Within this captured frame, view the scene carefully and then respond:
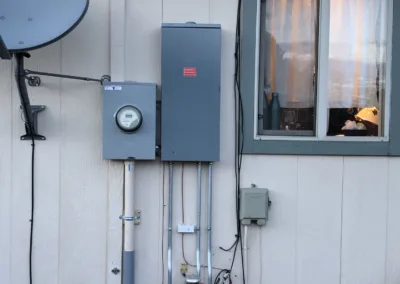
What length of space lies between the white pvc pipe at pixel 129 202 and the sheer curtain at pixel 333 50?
1.14m

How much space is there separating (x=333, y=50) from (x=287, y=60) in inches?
13.1

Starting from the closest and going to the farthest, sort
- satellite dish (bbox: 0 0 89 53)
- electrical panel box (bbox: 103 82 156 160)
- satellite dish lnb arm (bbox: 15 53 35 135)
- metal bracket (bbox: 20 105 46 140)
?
satellite dish (bbox: 0 0 89 53), satellite dish lnb arm (bbox: 15 53 35 135), electrical panel box (bbox: 103 82 156 160), metal bracket (bbox: 20 105 46 140)

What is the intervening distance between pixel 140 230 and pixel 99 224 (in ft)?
0.94

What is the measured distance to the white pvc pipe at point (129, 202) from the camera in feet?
9.89

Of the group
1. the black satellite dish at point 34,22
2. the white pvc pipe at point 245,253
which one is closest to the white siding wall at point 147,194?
the white pvc pipe at point 245,253

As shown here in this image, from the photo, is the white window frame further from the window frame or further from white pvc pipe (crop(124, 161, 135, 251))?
white pvc pipe (crop(124, 161, 135, 251))

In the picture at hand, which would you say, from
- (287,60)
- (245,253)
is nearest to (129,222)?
(245,253)

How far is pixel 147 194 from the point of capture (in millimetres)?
3111

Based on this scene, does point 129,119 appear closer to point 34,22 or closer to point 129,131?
point 129,131

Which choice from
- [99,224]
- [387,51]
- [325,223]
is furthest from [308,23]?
[99,224]

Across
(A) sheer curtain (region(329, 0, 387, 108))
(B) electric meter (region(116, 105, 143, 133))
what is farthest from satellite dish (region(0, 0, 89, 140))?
(A) sheer curtain (region(329, 0, 387, 108))

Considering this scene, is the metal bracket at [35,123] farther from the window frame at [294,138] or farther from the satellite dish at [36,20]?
the window frame at [294,138]

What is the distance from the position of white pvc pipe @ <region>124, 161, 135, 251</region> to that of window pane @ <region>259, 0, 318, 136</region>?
96cm

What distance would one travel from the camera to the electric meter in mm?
2891
